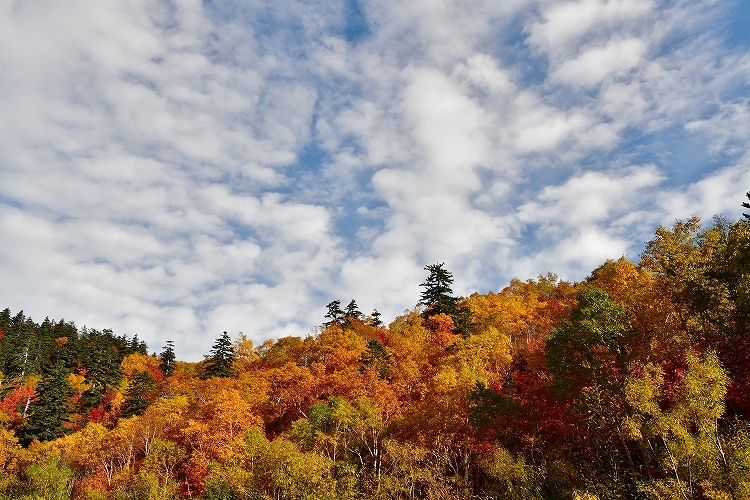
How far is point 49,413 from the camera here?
67.2 meters

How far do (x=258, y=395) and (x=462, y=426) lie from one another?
27861mm

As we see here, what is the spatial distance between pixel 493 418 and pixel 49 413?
223 feet

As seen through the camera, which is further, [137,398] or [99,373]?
[99,373]

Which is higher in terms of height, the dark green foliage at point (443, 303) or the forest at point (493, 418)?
the dark green foliage at point (443, 303)

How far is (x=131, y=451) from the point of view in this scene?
5247cm

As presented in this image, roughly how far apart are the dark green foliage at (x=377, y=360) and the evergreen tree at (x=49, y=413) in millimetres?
48337

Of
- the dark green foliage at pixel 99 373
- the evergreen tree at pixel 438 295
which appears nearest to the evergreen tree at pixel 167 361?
the dark green foliage at pixel 99 373

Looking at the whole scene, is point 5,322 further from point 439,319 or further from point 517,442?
point 517,442

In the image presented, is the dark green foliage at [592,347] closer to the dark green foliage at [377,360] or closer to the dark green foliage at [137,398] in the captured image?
the dark green foliage at [377,360]

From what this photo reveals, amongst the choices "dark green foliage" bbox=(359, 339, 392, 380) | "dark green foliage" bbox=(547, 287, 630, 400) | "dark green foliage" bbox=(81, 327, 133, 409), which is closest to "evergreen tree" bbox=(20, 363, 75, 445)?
"dark green foliage" bbox=(81, 327, 133, 409)

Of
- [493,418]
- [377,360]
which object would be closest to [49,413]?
[377,360]

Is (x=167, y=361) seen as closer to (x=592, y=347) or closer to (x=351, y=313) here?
(x=351, y=313)

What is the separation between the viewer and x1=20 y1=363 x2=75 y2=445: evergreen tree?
65.5m

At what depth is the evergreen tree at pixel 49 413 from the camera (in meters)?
65.5
